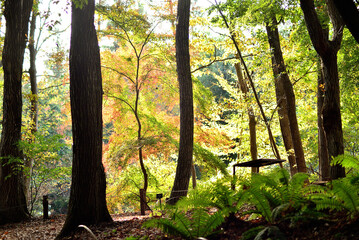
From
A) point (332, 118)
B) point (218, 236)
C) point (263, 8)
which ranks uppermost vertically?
point (263, 8)

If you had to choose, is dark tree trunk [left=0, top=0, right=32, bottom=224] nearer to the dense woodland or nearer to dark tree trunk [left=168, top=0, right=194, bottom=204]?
the dense woodland

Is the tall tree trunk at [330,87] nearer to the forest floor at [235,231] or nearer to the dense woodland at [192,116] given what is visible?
the dense woodland at [192,116]

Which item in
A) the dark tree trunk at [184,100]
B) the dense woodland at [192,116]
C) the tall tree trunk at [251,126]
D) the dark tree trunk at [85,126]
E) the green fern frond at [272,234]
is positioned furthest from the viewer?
the tall tree trunk at [251,126]

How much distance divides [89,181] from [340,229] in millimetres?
4046

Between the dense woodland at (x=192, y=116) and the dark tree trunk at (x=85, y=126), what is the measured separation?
2 centimetres

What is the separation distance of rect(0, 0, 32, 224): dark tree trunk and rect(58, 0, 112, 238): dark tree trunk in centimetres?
339

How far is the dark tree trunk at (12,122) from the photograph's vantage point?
805cm

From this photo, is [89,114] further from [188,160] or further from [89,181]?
[188,160]

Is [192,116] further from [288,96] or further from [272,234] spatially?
[272,234]

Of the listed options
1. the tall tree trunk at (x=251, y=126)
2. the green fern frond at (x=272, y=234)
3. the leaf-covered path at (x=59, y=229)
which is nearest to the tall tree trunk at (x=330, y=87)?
the green fern frond at (x=272, y=234)

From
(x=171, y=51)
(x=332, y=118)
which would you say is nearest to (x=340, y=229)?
(x=332, y=118)

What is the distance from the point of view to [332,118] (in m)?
4.67

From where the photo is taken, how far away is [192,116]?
23.9 feet

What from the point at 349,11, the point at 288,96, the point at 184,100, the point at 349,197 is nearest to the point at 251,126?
the point at 288,96
